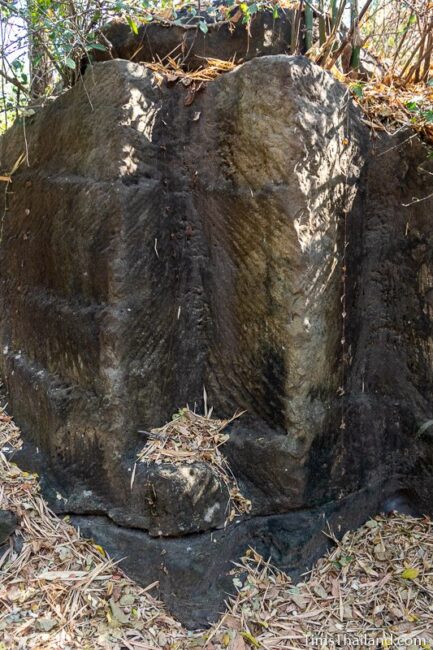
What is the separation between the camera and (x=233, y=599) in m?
2.16

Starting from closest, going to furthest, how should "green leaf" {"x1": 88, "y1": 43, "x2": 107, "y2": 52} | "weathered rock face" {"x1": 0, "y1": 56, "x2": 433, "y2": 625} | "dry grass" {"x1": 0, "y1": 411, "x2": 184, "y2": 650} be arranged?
"dry grass" {"x1": 0, "y1": 411, "x2": 184, "y2": 650} < "weathered rock face" {"x1": 0, "y1": 56, "x2": 433, "y2": 625} < "green leaf" {"x1": 88, "y1": 43, "x2": 107, "y2": 52}

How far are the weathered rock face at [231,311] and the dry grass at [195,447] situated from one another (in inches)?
1.8

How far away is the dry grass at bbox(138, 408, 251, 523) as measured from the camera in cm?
223

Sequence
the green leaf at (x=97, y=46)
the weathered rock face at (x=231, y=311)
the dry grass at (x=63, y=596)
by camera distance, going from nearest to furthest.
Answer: the dry grass at (x=63, y=596), the weathered rock face at (x=231, y=311), the green leaf at (x=97, y=46)

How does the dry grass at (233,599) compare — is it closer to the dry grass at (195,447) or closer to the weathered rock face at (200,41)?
the dry grass at (195,447)

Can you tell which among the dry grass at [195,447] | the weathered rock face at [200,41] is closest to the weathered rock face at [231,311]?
the dry grass at [195,447]

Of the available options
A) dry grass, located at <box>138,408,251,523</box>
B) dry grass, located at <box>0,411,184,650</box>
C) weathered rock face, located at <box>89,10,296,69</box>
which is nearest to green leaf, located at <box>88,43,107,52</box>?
weathered rock face, located at <box>89,10,296,69</box>

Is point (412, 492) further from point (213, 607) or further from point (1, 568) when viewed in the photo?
point (1, 568)

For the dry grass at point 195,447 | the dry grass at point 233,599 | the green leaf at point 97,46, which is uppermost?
the green leaf at point 97,46

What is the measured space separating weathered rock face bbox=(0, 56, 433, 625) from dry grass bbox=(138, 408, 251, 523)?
5cm

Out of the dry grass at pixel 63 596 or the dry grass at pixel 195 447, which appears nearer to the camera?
the dry grass at pixel 63 596

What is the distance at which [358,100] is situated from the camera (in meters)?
2.43

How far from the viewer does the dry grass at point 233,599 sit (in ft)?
6.63

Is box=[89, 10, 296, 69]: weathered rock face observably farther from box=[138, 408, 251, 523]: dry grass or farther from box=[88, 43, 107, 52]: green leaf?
box=[138, 408, 251, 523]: dry grass
